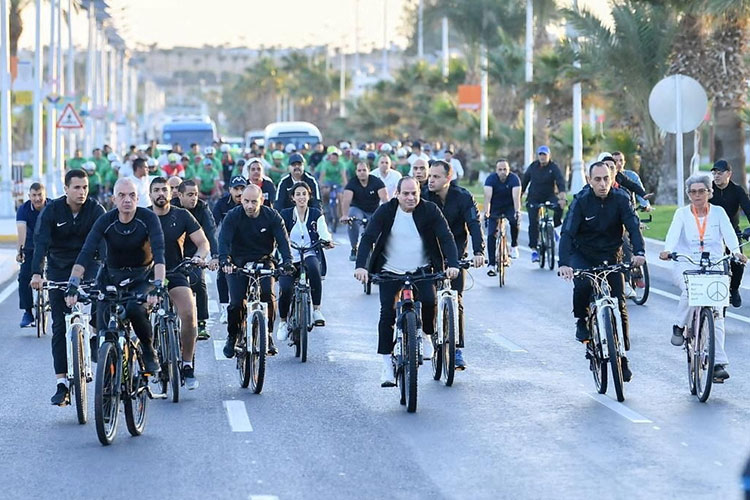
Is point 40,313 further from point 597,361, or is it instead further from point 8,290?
point 597,361

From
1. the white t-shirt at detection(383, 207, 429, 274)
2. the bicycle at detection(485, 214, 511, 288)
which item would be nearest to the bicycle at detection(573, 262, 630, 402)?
the white t-shirt at detection(383, 207, 429, 274)

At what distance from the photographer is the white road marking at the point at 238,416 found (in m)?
11.4

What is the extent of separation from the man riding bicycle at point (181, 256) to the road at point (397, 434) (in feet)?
1.30

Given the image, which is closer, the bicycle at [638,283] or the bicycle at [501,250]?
the bicycle at [638,283]

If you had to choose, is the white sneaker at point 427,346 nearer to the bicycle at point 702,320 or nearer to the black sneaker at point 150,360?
the bicycle at point 702,320

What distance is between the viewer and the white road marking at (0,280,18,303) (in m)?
22.5

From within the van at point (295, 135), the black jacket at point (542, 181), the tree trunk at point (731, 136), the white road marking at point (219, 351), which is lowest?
the white road marking at point (219, 351)

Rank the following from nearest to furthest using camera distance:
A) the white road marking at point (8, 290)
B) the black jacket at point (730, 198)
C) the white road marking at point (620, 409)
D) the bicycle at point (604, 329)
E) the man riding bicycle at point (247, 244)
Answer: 1. the white road marking at point (620, 409)
2. the bicycle at point (604, 329)
3. the man riding bicycle at point (247, 244)
4. the black jacket at point (730, 198)
5. the white road marking at point (8, 290)

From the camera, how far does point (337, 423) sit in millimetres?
11617

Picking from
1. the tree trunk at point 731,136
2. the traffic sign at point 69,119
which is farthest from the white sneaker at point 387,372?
the traffic sign at point 69,119

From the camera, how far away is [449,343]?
13.0 meters

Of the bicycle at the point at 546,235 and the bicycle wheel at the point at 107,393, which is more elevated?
the bicycle at the point at 546,235

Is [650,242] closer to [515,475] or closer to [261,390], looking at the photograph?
[261,390]

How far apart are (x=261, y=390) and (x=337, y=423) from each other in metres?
1.72
